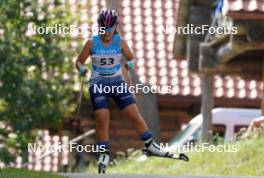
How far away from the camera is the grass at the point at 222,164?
17.7m

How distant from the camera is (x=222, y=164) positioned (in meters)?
18.5

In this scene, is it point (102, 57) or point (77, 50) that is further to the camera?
point (77, 50)

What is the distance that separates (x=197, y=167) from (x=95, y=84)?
243 inches

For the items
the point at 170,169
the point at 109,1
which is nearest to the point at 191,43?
the point at 109,1

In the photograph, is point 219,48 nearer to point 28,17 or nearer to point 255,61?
point 255,61

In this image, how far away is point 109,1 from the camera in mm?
27047

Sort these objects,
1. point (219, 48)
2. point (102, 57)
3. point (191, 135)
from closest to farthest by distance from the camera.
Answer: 1. point (102, 57)
2. point (219, 48)
3. point (191, 135)

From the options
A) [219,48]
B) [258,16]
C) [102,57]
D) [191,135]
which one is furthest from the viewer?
[191,135]
